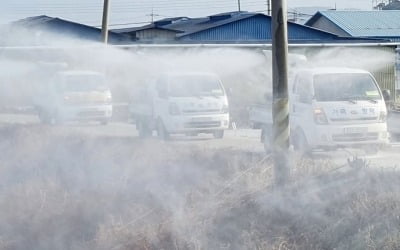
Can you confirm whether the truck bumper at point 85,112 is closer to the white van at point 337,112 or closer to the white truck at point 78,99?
the white truck at point 78,99

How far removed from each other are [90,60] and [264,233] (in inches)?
659

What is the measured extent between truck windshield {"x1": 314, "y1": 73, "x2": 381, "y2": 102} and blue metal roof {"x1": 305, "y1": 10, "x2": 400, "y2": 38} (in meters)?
32.4

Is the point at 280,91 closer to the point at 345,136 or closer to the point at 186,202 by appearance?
the point at 186,202

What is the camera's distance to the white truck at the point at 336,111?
1492 centimetres

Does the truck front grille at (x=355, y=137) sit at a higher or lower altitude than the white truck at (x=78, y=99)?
lower

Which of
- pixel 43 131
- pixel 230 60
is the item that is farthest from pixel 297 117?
pixel 230 60

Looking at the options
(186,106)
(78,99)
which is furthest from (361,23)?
(186,106)

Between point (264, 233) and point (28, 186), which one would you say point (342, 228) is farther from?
point (28, 186)

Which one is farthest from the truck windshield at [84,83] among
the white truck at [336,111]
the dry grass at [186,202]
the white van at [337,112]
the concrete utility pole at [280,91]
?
the concrete utility pole at [280,91]

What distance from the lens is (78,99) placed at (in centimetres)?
2358

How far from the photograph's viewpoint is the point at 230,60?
25531 millimetres

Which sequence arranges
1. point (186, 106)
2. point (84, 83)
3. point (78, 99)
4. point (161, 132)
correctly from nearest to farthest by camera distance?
1. point (186, 106)
2. point (161, 132)
3. point (78, 99)
4. point (84, 83)

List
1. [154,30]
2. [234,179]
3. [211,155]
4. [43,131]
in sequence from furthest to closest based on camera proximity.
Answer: [154,30] < [43,131] < [211,155] < [234,179]

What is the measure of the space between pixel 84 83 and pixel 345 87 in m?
10.2
